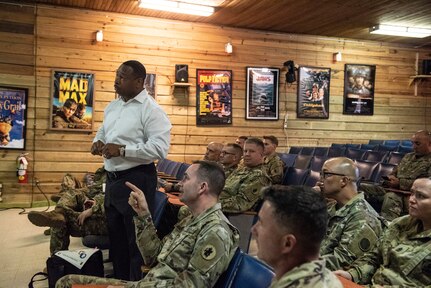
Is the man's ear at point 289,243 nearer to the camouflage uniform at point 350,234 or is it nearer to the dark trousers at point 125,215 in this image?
the camouflage uniform at point 350,234

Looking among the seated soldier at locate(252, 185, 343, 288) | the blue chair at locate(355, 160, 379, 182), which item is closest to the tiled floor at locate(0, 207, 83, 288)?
the seated soldier at locate(252, 185, 343, 288)

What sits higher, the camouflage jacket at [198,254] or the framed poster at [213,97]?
the framed poster at [213,97]

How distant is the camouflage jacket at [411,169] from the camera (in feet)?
14.6

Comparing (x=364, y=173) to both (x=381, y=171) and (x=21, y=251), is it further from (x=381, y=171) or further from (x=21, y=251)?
(x=21, y=251)

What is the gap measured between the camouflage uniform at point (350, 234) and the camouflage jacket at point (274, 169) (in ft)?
7.92

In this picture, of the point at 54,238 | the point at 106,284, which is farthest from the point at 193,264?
the point at 54,238

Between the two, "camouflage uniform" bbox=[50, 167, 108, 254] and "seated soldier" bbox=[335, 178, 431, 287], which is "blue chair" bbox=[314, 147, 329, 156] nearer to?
"camouflage uniform" bbox=[50, 167, 108, 254]

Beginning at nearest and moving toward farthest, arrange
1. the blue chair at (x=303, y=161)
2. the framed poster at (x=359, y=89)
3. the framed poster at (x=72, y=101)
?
1. the blue chair at (x=303, y=161)
2. the framed poster at (x=72, y=101)
3. the framed poster at (x=359, y=89)

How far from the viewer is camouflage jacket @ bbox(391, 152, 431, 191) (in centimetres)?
444

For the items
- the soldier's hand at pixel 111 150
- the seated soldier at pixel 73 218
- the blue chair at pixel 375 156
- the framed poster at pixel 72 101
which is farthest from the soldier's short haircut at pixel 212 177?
the framed poster at pixel 72 101

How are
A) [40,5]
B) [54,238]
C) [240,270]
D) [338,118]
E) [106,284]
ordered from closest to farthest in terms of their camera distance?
[240,270] < [106,284] < [54,238] < [40,5] < [338,118]

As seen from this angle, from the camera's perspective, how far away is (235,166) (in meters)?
4.32

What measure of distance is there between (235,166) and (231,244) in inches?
104

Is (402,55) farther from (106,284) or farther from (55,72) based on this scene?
(106,284)
